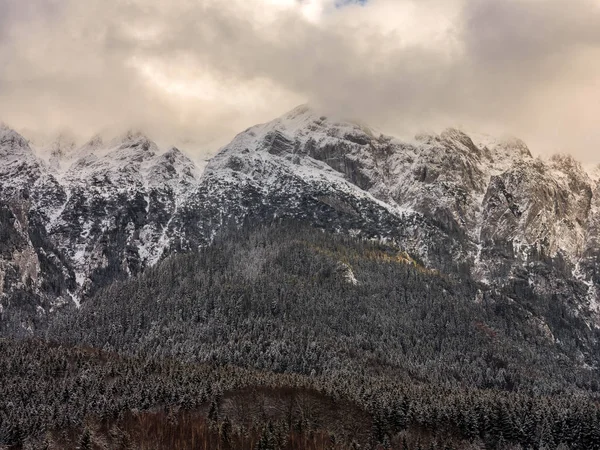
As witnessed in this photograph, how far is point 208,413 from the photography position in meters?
199

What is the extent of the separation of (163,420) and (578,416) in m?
115

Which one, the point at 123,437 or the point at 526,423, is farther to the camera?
the point at 526,423

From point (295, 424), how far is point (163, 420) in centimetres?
3666

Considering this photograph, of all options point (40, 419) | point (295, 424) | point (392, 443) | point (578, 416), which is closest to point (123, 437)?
point (40, 419)

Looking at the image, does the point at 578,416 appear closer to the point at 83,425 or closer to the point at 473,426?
the point at 473,426

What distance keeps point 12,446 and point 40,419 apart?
10927 mm

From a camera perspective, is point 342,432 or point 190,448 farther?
point 342,432

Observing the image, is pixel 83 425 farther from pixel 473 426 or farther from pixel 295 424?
pixel 473 426

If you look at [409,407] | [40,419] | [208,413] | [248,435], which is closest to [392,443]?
[409,407]

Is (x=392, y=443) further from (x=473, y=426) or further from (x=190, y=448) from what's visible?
(x=190, y=448)

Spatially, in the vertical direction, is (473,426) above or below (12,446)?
above

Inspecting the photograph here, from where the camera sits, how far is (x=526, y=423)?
19500 centimetres

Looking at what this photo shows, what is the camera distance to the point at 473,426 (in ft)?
634

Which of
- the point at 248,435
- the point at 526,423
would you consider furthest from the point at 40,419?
the point at 526,423
